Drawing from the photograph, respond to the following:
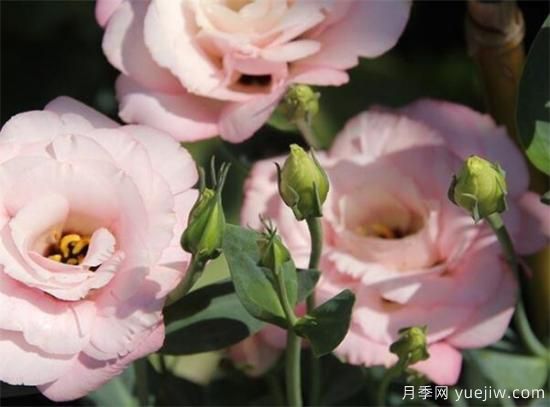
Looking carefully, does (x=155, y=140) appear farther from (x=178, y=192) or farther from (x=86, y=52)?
(x=86, y=52)

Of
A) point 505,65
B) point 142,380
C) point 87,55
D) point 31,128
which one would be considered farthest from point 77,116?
point 87,55

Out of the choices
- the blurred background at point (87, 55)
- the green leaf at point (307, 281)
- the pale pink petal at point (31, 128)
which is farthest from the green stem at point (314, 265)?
the blurred background at point (87, 55)

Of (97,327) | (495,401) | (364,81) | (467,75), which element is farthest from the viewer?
(467,75)

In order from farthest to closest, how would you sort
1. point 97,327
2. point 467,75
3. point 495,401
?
point 467,75, point 495,401, point 97,327

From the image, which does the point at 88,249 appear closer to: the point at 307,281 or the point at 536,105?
the point at 307,281

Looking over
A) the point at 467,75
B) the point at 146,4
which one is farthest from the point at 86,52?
the point at 146,4

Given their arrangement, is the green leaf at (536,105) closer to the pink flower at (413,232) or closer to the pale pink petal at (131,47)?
the pink flower at (413,232)

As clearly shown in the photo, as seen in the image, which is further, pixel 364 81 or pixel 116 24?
pixel 364 81
